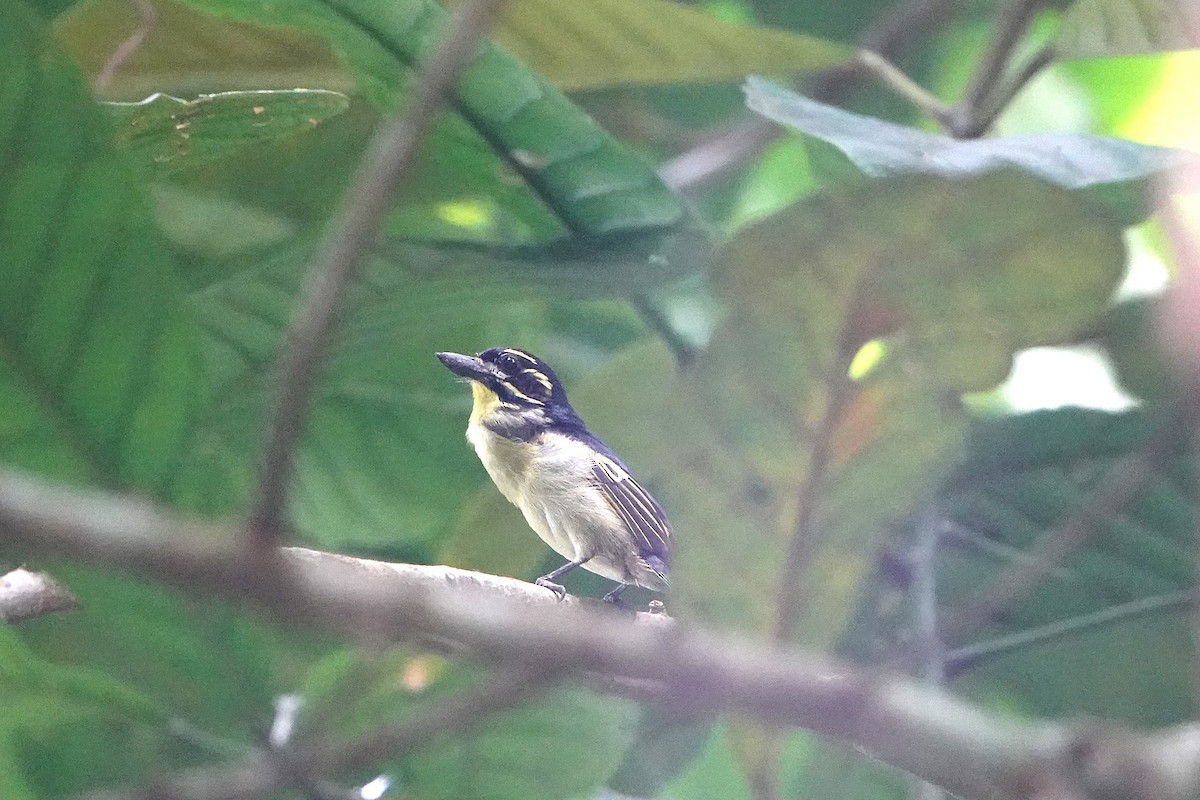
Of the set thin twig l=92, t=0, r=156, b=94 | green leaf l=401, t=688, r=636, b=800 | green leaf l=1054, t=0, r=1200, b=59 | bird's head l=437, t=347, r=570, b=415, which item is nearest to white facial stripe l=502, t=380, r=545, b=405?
bird's head l=437, t=347, r=570, b=415

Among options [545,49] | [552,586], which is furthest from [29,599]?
[545,49]

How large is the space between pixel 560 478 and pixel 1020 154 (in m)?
0.42

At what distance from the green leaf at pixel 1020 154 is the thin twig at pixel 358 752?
519mm

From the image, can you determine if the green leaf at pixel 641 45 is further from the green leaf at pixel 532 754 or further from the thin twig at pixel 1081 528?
the thin twig at pixel 1081 528

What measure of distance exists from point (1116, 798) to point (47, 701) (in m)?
0.75

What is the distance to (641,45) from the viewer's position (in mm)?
1558

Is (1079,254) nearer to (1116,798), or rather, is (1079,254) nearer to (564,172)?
(1116,798)

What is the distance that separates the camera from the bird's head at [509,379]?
1203 mm

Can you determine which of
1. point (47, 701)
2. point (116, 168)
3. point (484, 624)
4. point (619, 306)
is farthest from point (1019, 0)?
point (484, 624)

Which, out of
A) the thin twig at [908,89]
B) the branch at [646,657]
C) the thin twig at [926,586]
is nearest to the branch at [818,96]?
the thin twig at [908,89]

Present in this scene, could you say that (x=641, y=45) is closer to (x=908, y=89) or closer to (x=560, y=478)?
(x=908, y=89)

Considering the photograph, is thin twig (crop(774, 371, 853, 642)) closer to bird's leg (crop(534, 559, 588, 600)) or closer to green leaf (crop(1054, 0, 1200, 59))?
bird's leg (crop(534, 559, 588, 600))

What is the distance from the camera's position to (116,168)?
77 cm

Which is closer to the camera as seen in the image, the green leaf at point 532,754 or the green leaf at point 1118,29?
the green leaf at point 532,754
